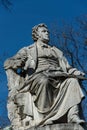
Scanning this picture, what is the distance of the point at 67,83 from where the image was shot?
10250 mm

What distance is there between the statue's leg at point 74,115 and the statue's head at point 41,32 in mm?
2161

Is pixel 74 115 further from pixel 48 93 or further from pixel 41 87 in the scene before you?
pixel 41 87

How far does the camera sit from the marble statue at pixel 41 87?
10062 millimetres

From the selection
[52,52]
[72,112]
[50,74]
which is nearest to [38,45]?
[52,52]

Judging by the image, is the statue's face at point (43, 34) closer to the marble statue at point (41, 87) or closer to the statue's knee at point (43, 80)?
the marble statue at point (41, 87)

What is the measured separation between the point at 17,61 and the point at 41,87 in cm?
117

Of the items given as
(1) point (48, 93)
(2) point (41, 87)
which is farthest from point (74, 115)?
(2) point (41, 87)

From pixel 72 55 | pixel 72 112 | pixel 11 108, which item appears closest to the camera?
pixel 72 112

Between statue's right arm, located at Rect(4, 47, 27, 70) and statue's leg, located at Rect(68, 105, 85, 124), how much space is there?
180cm

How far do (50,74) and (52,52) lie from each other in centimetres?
100

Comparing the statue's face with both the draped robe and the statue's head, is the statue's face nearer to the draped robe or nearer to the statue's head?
the statue's head

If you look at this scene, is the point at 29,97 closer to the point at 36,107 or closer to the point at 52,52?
the point at 36,107

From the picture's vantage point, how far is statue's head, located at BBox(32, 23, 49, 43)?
11445 mm

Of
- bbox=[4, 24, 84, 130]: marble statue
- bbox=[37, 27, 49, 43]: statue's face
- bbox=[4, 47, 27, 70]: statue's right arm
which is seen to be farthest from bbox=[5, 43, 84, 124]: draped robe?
bbox=[37, 27, 49, 43]: statue's face
